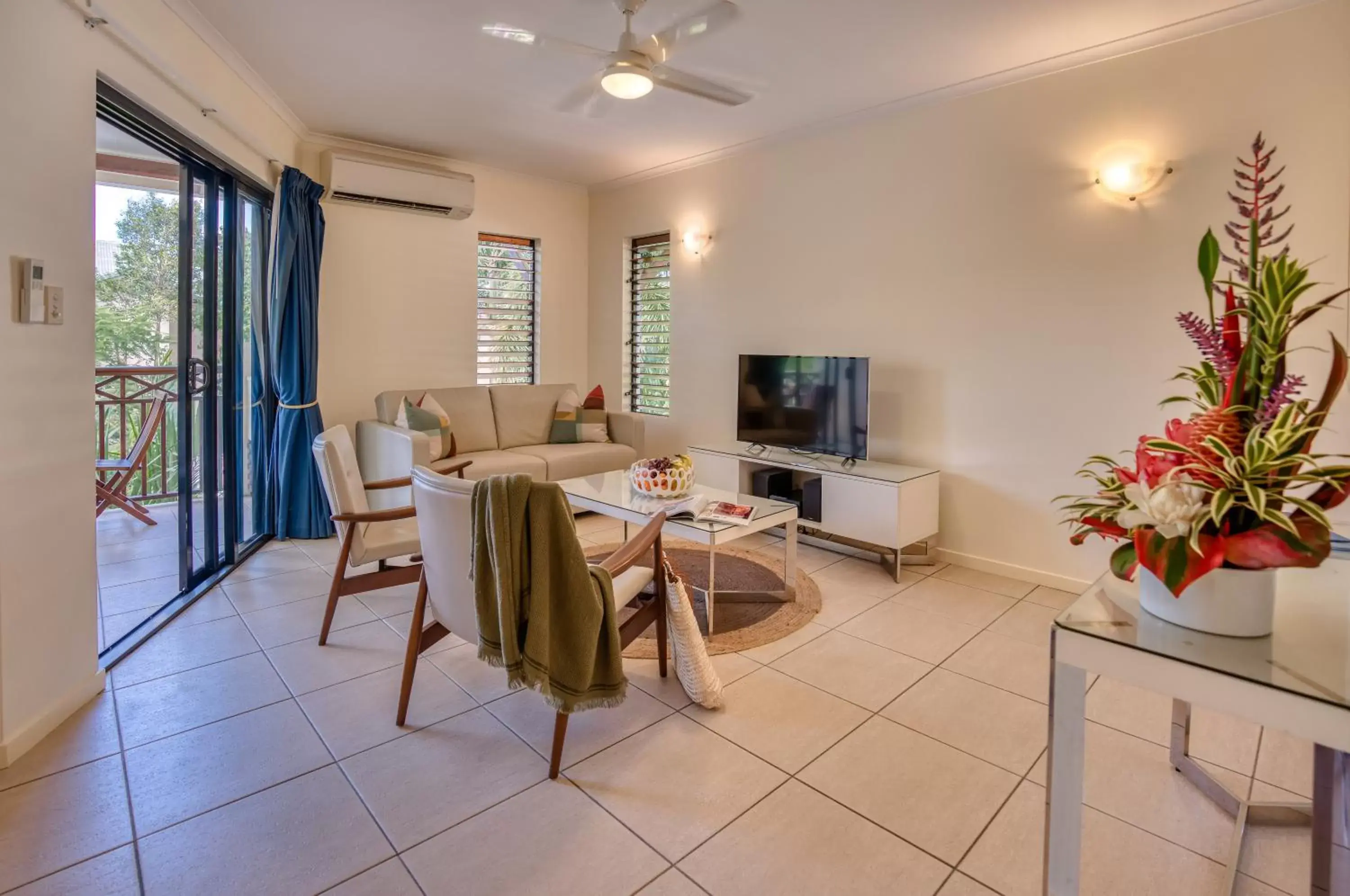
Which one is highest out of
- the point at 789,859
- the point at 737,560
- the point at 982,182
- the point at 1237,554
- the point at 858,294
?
the point at 982,182

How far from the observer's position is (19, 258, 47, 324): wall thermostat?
202cm

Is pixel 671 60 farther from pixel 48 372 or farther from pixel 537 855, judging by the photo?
pixel 537 855

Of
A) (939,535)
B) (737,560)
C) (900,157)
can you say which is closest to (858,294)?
(900,157)

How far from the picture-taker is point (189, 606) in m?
3.23

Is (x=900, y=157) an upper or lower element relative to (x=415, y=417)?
upper

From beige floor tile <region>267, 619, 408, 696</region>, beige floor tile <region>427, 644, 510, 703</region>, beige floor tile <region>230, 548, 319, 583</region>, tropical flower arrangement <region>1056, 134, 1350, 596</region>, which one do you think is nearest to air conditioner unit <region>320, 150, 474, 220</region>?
beige floor tile <region>230, 548, 319, 583</region>

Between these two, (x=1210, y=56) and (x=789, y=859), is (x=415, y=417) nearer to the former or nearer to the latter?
(x=789, y=859)

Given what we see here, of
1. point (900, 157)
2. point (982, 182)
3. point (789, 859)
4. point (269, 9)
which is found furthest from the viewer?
point (900, 157)

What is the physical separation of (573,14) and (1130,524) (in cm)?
295

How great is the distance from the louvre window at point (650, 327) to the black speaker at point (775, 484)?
1.40 metres

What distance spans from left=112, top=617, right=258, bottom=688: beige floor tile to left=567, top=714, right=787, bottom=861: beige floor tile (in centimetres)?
166

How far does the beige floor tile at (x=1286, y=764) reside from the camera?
199 cm

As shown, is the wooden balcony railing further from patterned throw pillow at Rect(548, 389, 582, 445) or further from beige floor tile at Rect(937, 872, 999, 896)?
beige floor tile at Rect(937, 872, 999, 896)

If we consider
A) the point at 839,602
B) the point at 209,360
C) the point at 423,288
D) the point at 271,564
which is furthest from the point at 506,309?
the point at 839,602
